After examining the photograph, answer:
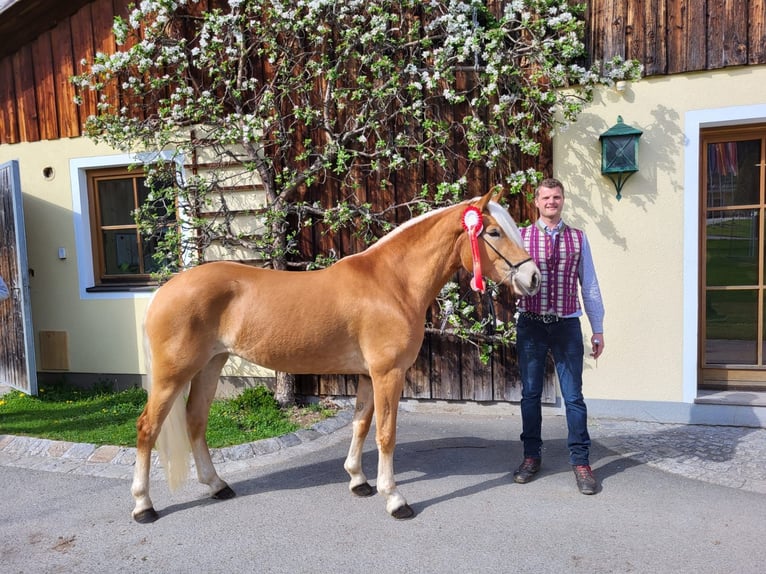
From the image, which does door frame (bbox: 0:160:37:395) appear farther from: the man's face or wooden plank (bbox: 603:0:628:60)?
wooden plank (bbox: 603:0:628:60)

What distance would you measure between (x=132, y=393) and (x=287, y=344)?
11.2ft

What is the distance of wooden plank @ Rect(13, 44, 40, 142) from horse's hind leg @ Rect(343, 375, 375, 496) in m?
5.16

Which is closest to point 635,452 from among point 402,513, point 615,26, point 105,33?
point 402,513

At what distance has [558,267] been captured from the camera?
316 cm

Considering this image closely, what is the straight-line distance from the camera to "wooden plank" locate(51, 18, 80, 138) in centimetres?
557

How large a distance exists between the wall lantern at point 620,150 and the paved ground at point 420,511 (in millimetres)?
2199

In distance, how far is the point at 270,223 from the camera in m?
4.79

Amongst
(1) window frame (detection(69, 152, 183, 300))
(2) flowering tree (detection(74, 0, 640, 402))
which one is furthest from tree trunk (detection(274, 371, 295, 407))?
(1) window frame (detection(69, 152, 183, 300))

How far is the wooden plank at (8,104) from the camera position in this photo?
5.84m

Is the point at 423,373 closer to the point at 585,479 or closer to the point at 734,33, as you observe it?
the point at 585,479

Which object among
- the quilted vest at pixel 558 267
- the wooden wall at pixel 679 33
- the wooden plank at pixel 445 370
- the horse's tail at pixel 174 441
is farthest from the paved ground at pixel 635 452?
the wooden wall at pixel 679 33

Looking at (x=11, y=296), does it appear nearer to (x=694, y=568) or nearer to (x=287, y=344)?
(x=287, y=344)

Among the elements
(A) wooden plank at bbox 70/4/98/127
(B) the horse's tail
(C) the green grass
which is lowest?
(C) the green grass

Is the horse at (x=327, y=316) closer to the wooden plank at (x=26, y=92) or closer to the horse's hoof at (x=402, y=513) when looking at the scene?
the horse's hoof at (x=402, y=513)
